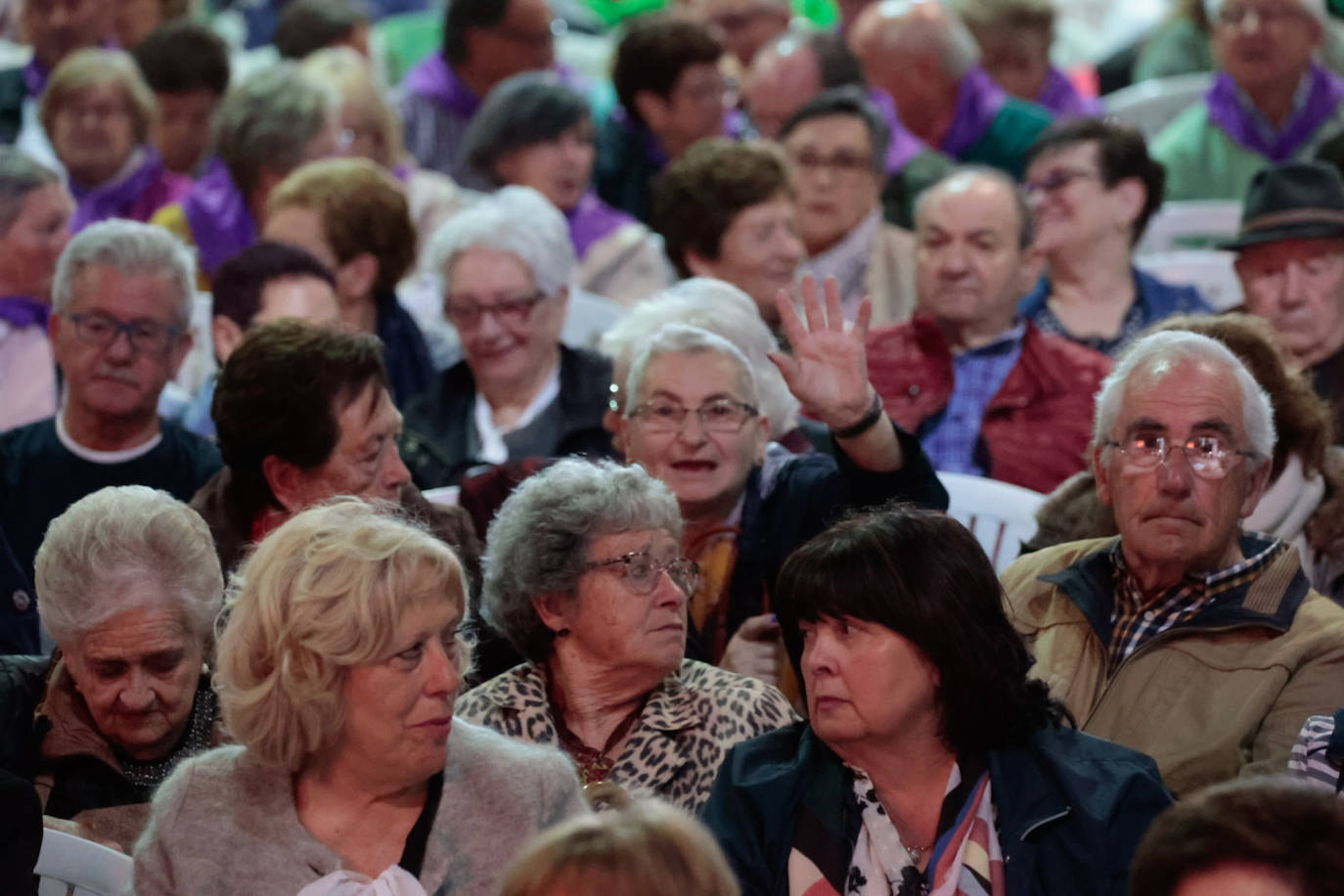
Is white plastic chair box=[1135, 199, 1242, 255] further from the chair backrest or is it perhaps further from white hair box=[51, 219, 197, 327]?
white hair box=[51, 219, 197, 327]

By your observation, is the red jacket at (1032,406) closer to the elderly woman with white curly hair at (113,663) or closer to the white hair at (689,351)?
the white hair at (689,351)

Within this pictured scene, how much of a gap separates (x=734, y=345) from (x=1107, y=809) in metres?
1.70

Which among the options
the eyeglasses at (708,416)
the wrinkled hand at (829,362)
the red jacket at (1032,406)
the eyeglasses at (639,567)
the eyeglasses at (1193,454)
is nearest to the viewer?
the eyeglasses at (639,567)

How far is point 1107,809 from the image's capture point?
2.83 metres

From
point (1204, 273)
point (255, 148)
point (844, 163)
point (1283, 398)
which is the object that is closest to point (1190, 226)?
point (1204, 273)

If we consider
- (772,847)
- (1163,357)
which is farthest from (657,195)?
(772,847)

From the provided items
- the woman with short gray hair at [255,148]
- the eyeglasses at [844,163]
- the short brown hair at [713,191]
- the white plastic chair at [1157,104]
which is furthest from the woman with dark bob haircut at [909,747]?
the white plastic chair at [1157,104]

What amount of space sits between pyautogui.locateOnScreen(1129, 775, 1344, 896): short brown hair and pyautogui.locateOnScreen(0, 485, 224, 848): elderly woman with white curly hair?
69.2 inches

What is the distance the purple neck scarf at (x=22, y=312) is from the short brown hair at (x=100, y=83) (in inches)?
61.7

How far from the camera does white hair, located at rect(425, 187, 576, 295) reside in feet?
17.0

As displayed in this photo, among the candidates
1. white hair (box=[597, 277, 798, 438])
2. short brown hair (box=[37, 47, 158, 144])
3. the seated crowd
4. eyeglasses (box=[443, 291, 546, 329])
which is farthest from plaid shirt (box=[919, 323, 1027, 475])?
short brown hair (box=[37, 47, 158, 144])

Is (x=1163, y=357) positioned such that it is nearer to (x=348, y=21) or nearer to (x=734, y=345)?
(x=734, y=345)

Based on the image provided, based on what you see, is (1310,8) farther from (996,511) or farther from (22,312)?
(22,312)

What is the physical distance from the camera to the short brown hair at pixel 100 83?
268 inches
